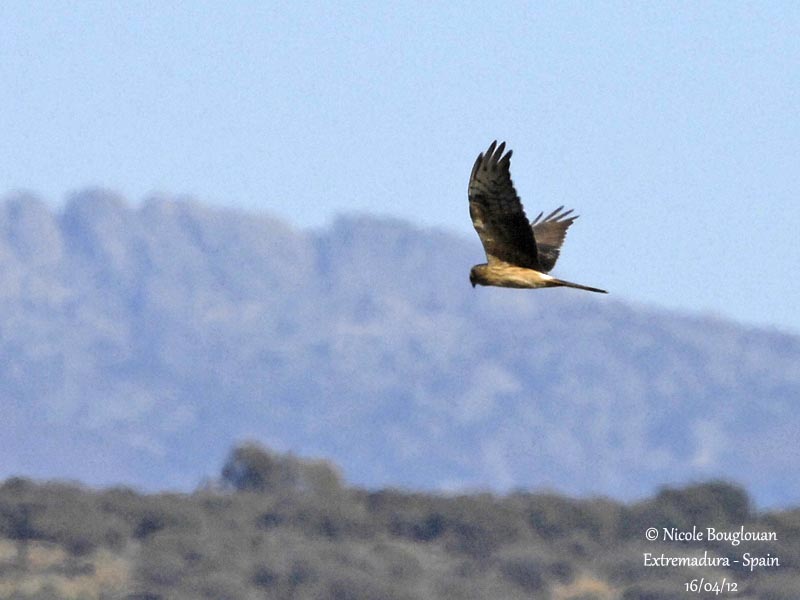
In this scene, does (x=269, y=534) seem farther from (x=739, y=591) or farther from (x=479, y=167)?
(x=479, y=167)

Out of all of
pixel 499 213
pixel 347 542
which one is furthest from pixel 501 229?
pixel 347 542

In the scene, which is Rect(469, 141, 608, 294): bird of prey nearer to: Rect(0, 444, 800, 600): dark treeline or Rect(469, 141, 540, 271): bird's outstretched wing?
Rect(469, 141, 540, 271): bird's outstretched wing

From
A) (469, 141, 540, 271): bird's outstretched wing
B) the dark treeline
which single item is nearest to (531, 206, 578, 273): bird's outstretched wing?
(469, 141, 540, 271): bird's outstretched wing

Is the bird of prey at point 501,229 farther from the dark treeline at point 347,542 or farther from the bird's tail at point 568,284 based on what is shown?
the dark treeline at point 347,542

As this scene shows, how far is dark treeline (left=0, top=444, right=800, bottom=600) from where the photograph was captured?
33.4m

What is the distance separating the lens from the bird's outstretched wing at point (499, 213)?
12664mm

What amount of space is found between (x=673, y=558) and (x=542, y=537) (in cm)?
705

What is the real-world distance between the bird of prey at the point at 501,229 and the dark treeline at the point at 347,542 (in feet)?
62.6

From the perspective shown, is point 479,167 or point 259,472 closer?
point 479,167

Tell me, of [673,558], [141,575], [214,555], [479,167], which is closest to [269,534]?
[214,555]

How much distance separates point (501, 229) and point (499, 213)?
0.42 ft

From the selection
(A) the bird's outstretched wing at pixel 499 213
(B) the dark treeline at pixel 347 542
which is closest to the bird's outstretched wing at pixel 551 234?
(A) the bird's outstretched wing at pixel 499 213

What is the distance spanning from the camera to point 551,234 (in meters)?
15.9

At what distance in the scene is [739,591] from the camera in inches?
1259
